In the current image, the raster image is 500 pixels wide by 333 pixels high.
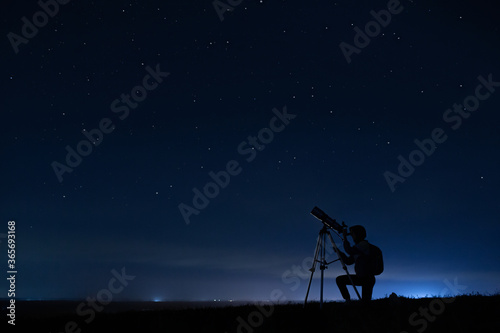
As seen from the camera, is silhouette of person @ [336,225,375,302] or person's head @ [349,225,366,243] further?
person's head @ [349,225,366,243]

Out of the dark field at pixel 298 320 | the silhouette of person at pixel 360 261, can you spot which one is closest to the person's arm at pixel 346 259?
the silhouette of person at pixel 360 261

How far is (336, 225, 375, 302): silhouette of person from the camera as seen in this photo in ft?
30.5

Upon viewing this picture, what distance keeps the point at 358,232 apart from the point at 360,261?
0.65 metres

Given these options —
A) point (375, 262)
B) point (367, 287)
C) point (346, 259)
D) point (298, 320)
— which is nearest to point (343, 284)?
point (367, 287)

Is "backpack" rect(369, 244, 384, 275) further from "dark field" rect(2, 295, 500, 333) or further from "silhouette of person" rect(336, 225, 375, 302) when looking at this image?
"dark field" rect(2, 295, 500, 333)

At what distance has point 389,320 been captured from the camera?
7.58m

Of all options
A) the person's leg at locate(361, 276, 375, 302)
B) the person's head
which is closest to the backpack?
the person's leg at locate(361, 276, 375, 302)

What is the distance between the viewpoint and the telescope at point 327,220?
31.7ft

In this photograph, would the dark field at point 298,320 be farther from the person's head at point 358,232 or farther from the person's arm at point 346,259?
the person's head at point 358,232

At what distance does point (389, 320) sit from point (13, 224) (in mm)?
10684

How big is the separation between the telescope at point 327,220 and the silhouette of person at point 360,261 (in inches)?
6.3

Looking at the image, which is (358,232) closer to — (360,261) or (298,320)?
(360,261)

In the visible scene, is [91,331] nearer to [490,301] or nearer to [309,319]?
[309,319]

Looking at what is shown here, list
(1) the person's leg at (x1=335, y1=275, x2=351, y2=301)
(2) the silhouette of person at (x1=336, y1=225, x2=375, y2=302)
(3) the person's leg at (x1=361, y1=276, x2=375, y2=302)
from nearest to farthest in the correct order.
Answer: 1. (2) the silhouette of person at (x1=336, y1=225, x2=375, y2=302)
2. (3) the person's leg at (x1=361, y1=276, x2=375, y2=302)
3. (1) the person's leg at (x1=335, y1=275, x2=351, y2=301)
